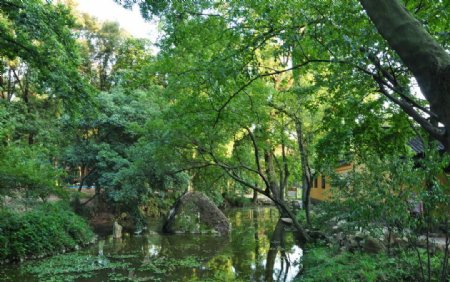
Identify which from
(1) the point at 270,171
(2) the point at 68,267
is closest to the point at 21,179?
(2) the point at 68,267

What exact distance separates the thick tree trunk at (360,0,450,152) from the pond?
8371 mm

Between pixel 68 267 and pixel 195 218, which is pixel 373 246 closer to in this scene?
pixel 68 267

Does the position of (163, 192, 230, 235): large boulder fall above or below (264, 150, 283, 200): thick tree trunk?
below

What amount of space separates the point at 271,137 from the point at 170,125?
521 centimetres

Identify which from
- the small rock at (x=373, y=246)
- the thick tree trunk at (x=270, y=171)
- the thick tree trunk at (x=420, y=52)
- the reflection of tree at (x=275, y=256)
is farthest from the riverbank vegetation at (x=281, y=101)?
the reflection of tree at (x=275, y=256)

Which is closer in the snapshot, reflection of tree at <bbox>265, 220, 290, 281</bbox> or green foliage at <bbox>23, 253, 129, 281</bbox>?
green foliage at <bbox>23, 253, 129, 281</bbox>

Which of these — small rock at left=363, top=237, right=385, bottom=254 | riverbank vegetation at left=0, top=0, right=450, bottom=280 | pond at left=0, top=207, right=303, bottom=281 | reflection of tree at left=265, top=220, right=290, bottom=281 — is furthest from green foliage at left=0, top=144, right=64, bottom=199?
small rock at left=363, top=237, right=385, bottom=254

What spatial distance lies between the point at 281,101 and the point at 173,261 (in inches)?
289

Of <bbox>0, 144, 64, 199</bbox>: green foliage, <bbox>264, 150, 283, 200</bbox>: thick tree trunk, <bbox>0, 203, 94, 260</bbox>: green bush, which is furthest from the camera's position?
<bbox>264, 150, 283, 200</bbox>: thick tree trunk

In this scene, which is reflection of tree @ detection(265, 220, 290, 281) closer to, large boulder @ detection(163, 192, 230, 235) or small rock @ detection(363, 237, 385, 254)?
small rock @ detection(363, 237, 385, 254)

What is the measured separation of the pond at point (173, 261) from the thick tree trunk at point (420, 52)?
27.5ft

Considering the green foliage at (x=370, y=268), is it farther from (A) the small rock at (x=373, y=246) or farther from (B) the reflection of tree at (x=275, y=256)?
(B) the reflection of tree at (x=275, y=256)

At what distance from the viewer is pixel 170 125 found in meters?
12.9

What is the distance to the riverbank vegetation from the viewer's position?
4543mm
